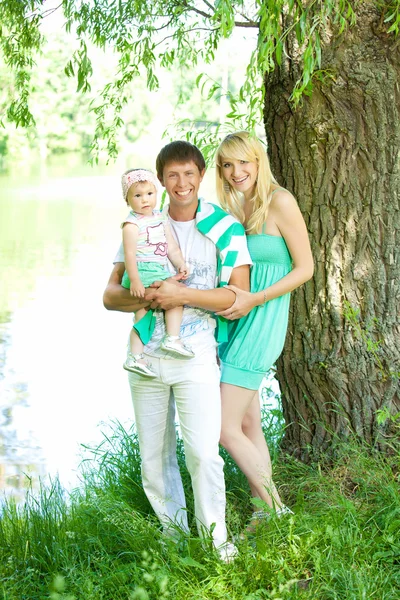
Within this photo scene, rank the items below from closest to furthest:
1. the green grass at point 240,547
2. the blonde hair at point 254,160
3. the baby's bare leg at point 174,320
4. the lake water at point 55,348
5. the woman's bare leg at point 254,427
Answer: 1. the green grass at point 240,547
2. the baby's bare leg at point 174,320
3. the blonde hair at point 254,160
4. the woman's bare leg at point 254,427
5. the lake water at point 55,348

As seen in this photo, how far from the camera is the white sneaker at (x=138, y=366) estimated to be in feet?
9.41

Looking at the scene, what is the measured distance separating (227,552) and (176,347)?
0.77m

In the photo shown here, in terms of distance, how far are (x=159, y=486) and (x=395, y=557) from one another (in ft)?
2.98

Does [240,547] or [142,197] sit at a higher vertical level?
[142,197]

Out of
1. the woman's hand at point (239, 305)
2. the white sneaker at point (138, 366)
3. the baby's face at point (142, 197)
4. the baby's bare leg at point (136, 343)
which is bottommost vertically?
the white sneaker at point (138, 366)

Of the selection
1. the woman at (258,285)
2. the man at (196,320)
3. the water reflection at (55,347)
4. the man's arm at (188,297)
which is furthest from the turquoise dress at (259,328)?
the water reflection at (55,347)

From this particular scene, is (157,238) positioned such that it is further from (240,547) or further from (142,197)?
(240,547)

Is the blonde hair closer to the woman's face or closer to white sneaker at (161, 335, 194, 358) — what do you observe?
the woman's face

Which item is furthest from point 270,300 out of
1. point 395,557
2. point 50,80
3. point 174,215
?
point 50,80

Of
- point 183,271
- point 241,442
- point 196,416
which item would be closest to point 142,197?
point 183,271

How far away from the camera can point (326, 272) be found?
351cm

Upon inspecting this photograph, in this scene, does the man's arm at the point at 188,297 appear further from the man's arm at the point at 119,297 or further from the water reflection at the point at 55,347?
the water reflection at the point at 55,347

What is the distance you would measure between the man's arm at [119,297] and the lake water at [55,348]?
115 centimetres

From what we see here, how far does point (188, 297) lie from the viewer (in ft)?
9.12
